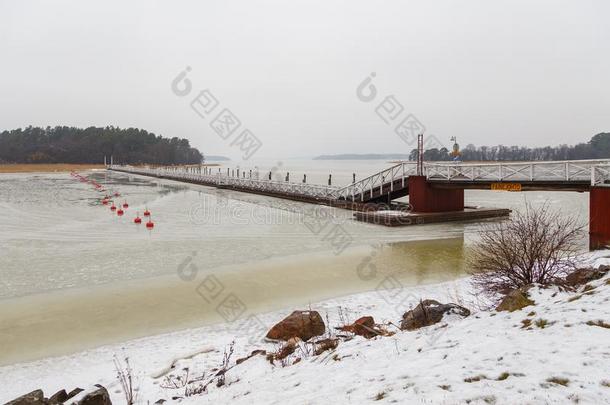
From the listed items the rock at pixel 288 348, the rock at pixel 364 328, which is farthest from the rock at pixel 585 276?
the rock at pixel 288 348

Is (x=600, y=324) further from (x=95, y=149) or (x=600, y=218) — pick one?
(x=95, y=149)

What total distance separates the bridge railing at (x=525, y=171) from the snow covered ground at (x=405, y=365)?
12842 mm

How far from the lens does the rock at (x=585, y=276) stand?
285 inches

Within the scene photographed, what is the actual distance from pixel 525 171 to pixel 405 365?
728 inches

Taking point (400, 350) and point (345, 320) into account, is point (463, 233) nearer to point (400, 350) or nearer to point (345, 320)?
point (345, 320)

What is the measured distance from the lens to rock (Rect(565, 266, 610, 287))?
724 cm

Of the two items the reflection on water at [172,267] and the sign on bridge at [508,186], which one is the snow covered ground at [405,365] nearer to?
the reflection on water at [172,267]

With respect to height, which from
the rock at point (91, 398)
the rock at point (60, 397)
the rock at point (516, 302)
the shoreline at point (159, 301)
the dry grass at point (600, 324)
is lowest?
the shoreline at point (159, 301)

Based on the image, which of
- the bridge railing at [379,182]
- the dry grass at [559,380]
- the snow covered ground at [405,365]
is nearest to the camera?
the dry grass at [559,380]

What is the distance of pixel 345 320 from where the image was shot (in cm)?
818

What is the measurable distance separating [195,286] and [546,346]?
8.68 meters

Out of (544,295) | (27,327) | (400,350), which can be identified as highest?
(544,295)

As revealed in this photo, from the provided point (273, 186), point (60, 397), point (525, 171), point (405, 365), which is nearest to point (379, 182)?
point (525, 171)

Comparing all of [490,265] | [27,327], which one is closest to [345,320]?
[490,265]
